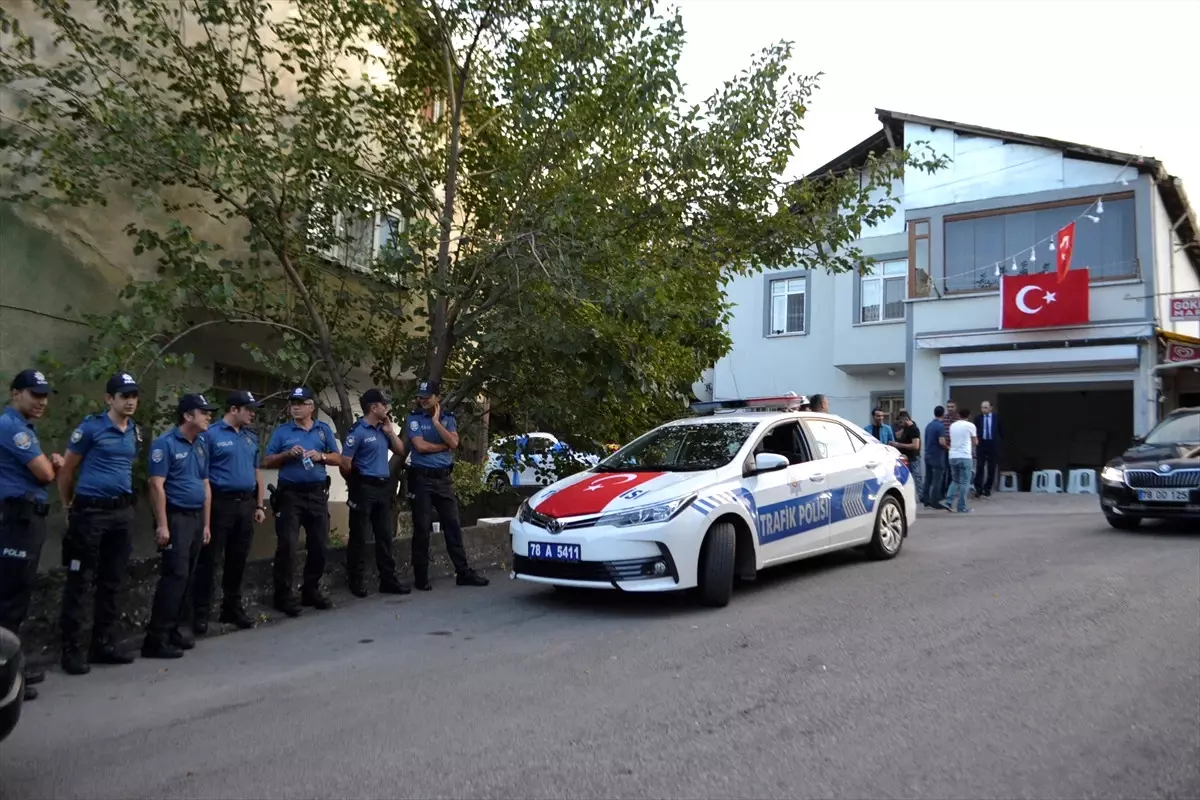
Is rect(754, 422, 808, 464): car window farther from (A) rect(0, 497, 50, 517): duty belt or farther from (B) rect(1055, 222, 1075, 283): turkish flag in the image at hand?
(B) rect(1055, 222, 1075, 283): turkish flag

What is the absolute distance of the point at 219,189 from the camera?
25.9ft

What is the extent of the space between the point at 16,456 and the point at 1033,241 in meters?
19.4

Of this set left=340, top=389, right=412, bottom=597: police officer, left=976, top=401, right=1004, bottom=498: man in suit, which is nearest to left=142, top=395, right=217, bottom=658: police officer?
left=340, top=389, right=412, bottom=597: police officer

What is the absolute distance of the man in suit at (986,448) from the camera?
54.7 ft

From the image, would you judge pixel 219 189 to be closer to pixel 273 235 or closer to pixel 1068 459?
pixel 273 235

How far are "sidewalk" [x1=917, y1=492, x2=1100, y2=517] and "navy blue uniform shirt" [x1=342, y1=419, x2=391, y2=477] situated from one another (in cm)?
929

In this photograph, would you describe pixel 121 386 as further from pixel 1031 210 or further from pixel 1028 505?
pixel 1031 210

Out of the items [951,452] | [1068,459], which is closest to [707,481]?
[951,452]

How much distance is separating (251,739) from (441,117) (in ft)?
23.0

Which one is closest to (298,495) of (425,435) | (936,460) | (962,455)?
(425,435)

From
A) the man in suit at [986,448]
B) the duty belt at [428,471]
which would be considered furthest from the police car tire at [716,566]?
the man in suit at [986,448]

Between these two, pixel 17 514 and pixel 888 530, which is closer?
pixel 17 514

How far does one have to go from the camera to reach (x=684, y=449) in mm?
8344

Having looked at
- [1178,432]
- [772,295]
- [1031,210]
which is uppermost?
[1031,210]
